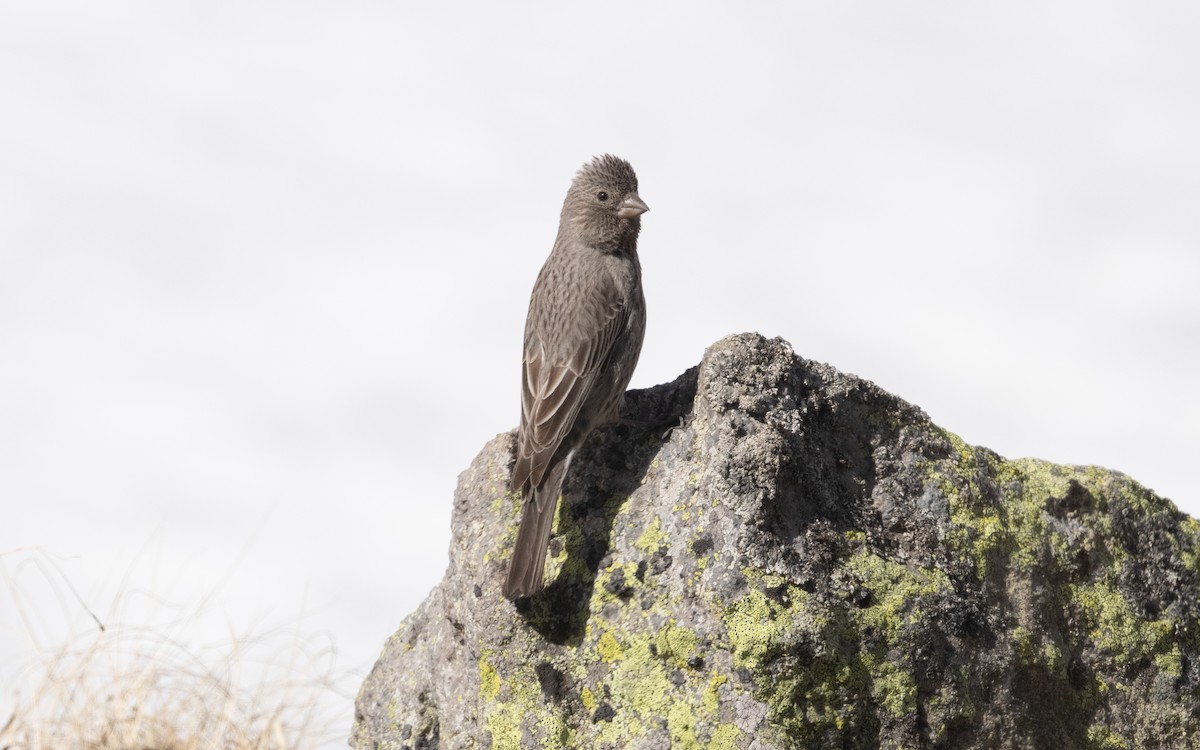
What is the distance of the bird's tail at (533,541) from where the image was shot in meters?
5.48

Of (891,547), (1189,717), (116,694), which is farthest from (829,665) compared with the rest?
(116,694)

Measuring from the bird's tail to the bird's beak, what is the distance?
80.1 inches

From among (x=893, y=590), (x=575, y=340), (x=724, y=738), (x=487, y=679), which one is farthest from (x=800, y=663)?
(x=575, y=340)

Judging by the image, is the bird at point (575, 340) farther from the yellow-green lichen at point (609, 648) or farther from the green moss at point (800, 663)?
the green moss at point (800, 663)

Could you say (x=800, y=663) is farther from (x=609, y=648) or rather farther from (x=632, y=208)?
(x=632, y=208)

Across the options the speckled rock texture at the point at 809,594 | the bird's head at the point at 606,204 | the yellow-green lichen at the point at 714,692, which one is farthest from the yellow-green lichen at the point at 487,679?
the bird's head at the point at 606,204

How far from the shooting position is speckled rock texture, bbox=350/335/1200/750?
16.4 feet

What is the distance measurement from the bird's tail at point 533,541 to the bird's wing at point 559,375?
0.08 meters

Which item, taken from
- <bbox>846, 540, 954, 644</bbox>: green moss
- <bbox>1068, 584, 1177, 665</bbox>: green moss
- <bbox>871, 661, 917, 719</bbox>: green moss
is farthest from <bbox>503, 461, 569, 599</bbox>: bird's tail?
<bbox>1068, 584, 1177, 665</bbox>: green moss

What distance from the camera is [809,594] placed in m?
5.01

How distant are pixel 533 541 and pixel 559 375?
1062 millimetres

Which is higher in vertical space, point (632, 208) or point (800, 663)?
point (632, 208)

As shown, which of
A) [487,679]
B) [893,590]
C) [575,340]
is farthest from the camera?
[575,340]

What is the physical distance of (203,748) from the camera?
19.1 ft
